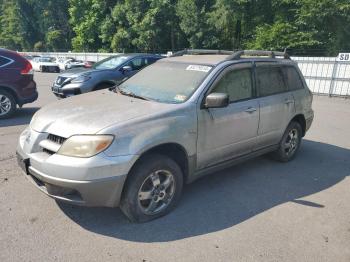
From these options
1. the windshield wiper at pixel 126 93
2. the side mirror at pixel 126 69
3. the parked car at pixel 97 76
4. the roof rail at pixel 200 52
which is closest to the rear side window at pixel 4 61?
the parked car at pixel 97 76

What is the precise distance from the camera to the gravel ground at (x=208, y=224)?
303 centimetres

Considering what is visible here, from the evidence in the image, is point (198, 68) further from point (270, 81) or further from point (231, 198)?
point (231, 198)

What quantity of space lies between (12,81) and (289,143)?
20.3 feet

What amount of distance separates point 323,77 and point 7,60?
1258cm

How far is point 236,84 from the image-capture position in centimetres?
434

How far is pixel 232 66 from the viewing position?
168 inches

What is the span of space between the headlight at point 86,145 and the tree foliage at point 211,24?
78.2ft


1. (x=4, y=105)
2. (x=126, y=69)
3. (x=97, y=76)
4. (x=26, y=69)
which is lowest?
(x=4, y=105)

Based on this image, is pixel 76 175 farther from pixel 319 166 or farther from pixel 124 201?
pixel 319 166

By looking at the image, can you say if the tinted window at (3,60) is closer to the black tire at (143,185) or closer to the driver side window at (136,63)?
the driver side window at (136,63)

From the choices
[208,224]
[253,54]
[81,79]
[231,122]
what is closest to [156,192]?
[208,224]

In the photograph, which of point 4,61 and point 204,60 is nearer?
point 204,60

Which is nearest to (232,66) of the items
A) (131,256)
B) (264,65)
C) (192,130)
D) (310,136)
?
(264,65)

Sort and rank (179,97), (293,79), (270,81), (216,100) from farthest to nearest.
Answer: (293,79), (270,81), (179,97), (216,100)
